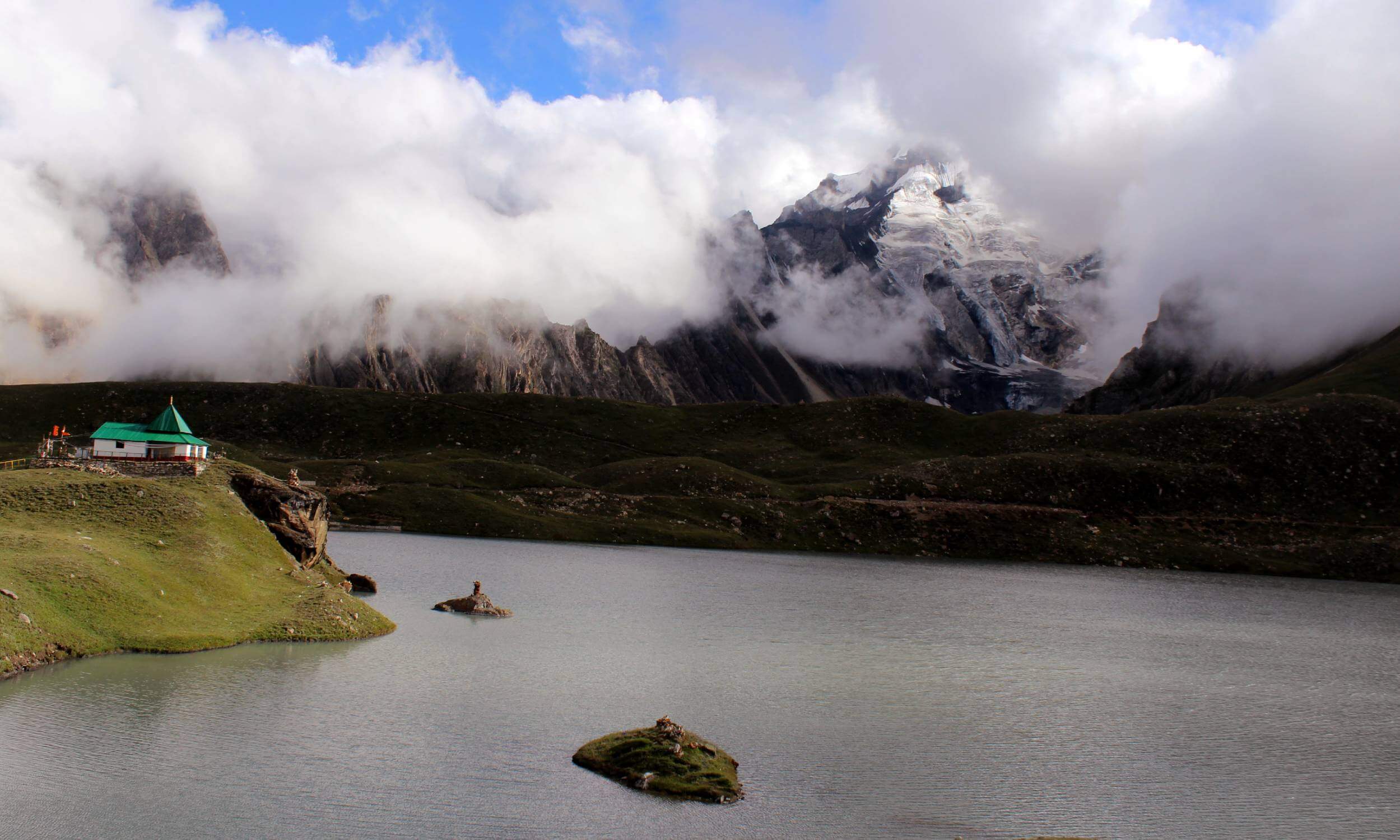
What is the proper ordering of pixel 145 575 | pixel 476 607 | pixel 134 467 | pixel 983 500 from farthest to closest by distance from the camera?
pixel 983 500 → pixel 134 467 → pixel 476 607 → pixel 145 575

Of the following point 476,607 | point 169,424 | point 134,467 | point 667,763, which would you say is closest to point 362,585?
point 476,607

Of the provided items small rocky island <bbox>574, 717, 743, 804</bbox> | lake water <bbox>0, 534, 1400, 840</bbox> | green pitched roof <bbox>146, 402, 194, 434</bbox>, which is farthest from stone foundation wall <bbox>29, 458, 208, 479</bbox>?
small rocky island <bbox>574, 717, 743, 804</bbox>

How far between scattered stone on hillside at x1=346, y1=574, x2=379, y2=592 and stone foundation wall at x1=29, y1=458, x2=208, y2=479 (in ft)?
43.1

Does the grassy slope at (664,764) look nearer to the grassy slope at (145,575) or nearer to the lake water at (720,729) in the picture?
the lake water at (720,729)

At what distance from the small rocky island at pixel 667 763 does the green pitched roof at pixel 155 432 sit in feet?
187

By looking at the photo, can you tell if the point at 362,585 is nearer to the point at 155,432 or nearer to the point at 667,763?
the point at 155,432

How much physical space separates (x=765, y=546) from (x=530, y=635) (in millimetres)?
97411

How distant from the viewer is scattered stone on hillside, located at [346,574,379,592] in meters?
71.3

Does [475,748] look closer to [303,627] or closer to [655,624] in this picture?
[303,627]

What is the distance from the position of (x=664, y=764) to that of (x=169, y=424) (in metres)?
62.3

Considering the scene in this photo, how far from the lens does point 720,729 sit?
39469 millimetres

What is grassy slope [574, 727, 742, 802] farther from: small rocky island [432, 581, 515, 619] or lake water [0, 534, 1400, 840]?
small rocky island [432, 581, 515, 619]

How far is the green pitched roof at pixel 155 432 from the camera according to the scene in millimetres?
76625

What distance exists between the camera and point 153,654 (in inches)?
1741
